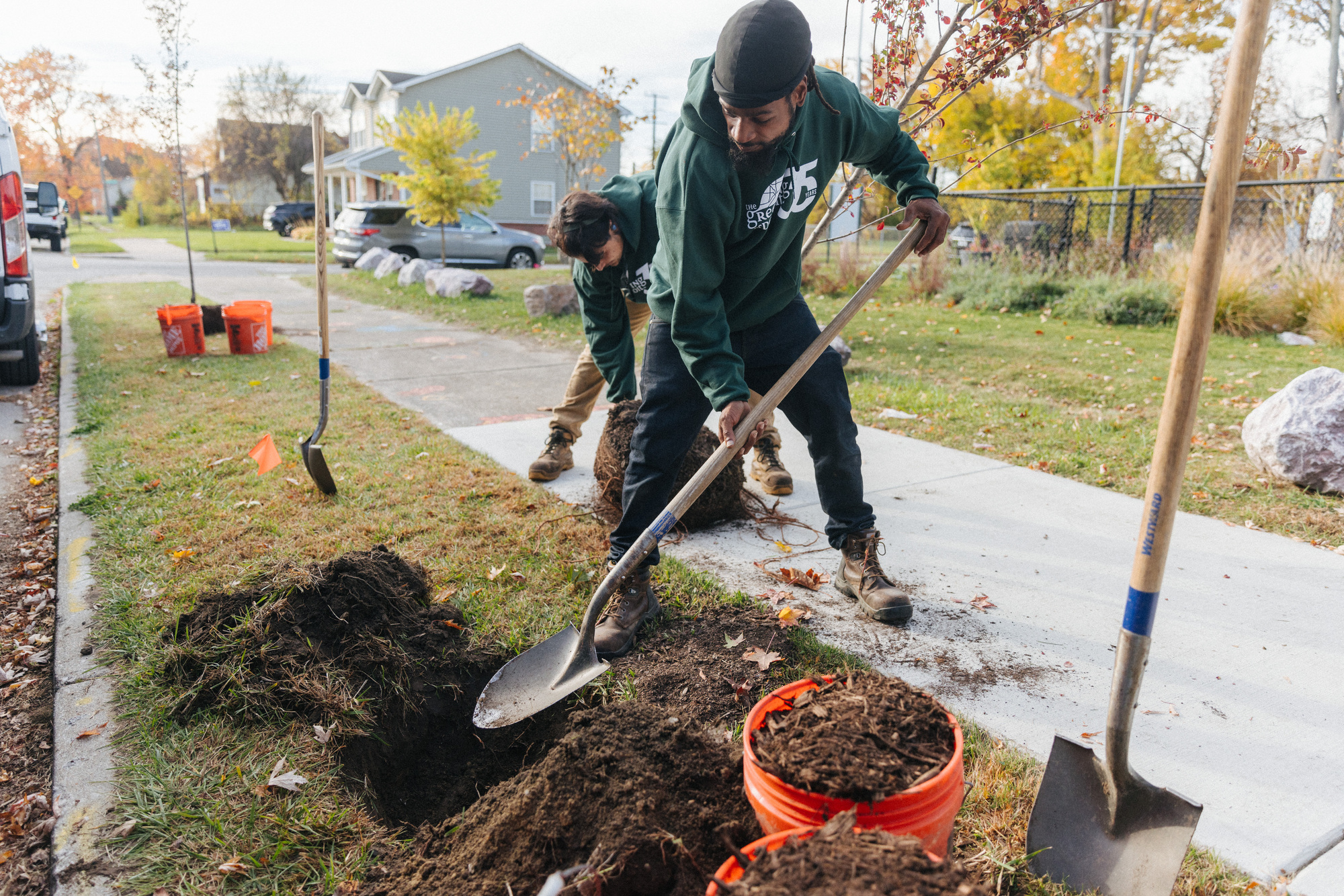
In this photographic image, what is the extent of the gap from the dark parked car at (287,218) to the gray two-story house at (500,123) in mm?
4038

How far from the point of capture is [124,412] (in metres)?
5.97

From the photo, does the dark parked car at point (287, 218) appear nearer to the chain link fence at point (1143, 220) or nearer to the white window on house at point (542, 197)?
the white window on house at point (542, 197)

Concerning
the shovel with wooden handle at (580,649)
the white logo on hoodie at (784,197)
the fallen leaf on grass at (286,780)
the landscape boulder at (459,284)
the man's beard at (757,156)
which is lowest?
the fallen leaf on grass at (286,780)

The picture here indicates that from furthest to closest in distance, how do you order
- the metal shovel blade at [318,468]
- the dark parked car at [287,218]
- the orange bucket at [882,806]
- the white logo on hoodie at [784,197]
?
the dark parked car at [287,218]
the metal shovel blade at [318,468]
the white logo on hoodie at [784,197]
the orange bucket at [882,806]

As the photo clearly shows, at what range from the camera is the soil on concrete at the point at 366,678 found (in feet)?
7.93

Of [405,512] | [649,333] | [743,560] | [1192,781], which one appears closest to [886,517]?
[743,560]

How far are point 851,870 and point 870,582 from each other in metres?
1.81

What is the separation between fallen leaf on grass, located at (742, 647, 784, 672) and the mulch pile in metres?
1.23

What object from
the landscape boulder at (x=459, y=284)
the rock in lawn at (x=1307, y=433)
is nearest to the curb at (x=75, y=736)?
the rock in lawn at (x=1307, y=433)

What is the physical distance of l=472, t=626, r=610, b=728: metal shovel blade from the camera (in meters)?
2.35

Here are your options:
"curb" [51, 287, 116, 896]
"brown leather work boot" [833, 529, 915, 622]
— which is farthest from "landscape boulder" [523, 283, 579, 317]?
"brown leather work boot" [833, 529, 915, 622]

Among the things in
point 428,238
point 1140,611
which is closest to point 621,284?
point 1140,611

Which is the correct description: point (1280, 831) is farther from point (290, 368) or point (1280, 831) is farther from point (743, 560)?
point (290, 368)

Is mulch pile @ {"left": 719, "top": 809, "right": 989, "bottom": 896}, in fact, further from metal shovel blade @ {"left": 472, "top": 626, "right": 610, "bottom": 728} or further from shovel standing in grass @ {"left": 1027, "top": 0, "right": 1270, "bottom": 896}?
metal shovel blade @ {"left": 472, "top": 626, "right": 610, "bottom": 728}
